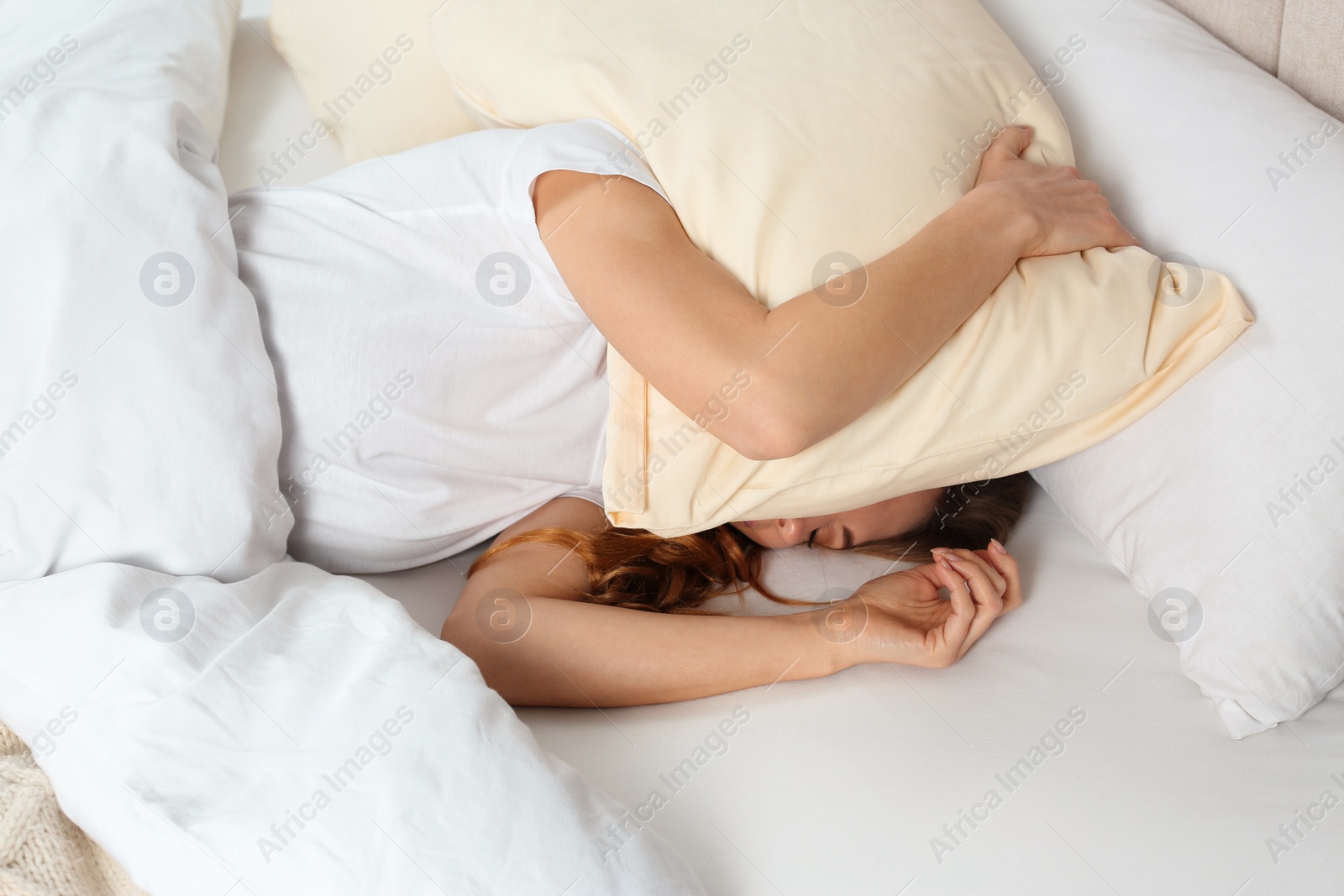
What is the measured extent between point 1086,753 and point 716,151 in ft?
1.99

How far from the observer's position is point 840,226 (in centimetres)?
85

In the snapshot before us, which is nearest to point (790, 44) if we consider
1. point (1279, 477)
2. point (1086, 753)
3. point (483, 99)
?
point (483, 99)

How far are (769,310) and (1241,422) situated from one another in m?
0.42

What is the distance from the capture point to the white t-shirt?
934mm

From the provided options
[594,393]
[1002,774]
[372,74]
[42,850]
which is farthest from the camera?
[372,74]

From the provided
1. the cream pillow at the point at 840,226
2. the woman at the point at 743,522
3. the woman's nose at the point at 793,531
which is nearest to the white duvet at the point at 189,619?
the woman at the point at 743,522

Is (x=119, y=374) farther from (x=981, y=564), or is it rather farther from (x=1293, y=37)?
(x=1293, y=37)

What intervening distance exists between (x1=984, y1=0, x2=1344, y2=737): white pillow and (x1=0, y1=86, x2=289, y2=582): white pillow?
2.65 feet

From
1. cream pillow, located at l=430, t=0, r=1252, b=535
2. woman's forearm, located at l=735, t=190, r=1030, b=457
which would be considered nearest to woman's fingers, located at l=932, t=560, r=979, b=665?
cream pillow, located at l=430, t=0, r=1252, b=535

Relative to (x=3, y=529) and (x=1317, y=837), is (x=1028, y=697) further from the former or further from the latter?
(x=3, y=529)

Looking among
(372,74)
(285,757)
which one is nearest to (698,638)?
(285,757)

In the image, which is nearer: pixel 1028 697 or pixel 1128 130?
pixel 1028 697

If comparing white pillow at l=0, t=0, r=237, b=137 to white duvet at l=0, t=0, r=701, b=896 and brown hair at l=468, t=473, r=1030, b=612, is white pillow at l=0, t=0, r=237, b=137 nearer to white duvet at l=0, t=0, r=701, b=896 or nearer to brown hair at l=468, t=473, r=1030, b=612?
white duvet at l=0, t=0, r=701, b=896

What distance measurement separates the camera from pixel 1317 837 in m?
0.75
